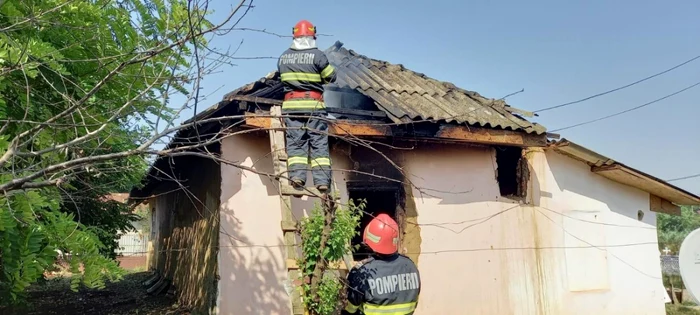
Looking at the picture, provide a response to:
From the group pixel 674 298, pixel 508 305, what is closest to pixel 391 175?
pixel 508 305

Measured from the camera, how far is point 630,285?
8172mm

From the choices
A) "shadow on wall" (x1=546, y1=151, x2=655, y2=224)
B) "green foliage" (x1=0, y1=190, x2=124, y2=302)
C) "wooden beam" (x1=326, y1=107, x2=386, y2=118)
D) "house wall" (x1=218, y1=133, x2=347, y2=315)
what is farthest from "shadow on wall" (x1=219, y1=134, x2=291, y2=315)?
"shadow on wall" (x1=546, y1=151, x2=655, y2=224)

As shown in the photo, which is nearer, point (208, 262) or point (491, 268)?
point (208, 262)

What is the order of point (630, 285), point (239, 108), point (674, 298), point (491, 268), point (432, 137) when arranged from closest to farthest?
1. point (239, 108)
2. point (432, 137)
3. point (491, 268)
4. point (630, 285)
5. point (674, 298)

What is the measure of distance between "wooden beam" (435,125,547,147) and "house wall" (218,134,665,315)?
404 millimetres

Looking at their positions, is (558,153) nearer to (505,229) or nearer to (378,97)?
(505,229)

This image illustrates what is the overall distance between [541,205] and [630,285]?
2091 mm

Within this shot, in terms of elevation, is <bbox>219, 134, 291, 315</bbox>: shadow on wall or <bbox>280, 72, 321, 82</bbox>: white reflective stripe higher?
<bbox>280, 72, 321, 82</bbox>: white reflective stripe

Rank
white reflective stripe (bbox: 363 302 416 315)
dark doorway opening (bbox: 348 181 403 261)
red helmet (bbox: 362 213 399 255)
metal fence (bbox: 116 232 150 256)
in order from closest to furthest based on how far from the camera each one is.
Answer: white reflective stripe (bbox: 363 302 416 315) < red helmet (bbox: 362 213 399 255) < dark doorway opening (bbox: 348 181 403 261) < metal fence (bbox: 116 232 150 256)

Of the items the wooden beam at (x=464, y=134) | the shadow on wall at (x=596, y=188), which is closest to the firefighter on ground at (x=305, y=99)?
the wooden beam at (x=464, y=134)

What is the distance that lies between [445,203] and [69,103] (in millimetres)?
4733

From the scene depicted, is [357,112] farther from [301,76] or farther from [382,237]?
[382,237]

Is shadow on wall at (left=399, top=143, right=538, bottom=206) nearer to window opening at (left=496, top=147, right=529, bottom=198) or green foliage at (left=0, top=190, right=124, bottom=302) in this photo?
window opening at (left=496, top=147, right=529, bottom=198)

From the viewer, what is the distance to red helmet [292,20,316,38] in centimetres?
567
